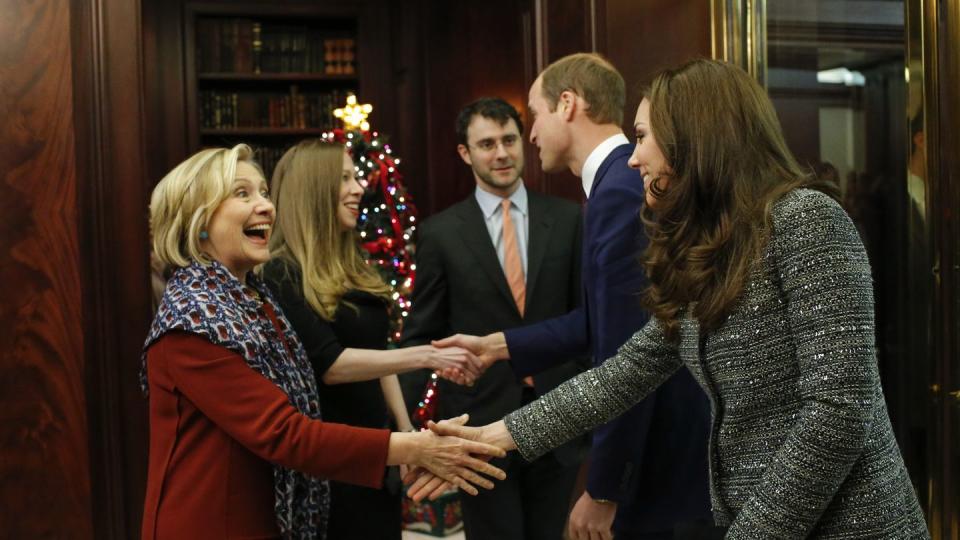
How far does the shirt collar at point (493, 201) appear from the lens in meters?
3.74

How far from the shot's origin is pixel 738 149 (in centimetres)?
164

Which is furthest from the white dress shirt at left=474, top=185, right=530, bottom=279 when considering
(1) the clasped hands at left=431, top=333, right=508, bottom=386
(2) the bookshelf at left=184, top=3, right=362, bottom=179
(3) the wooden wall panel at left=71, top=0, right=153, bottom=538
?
(2) the bookshelf at left=184, top=3, right=362, bottom=179

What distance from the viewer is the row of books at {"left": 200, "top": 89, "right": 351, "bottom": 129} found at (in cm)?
706

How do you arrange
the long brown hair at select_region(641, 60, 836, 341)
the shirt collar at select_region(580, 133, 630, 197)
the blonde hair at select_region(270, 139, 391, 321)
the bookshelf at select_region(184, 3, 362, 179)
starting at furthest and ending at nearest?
1. the bookshelf at select_region(184, 3, 362, 179)
2. the blonde hair at select_region(270, 139, 391, 321)
3. the shirt collar at select_region(580, 133, 630, 197)
4. the long brown hair at select_region(641, 60, 836, 341)

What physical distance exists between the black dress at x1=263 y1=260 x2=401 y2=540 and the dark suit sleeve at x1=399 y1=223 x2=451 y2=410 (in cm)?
62

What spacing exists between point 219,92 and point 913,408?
5452mm

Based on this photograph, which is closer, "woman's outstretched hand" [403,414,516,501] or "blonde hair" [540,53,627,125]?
"woman's outstretched hand" [403,414,516,501]

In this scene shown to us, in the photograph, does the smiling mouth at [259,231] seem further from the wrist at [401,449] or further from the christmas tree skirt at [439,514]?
the christmas tree skirt at [439,514]

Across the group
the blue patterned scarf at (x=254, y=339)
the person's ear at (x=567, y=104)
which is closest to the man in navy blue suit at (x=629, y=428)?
the person's ear at (x=567, y=104)

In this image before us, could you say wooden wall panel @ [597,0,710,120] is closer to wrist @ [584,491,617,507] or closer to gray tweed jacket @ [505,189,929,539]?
wrist @ [584,491,617,507]

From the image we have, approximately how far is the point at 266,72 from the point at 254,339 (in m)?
5.30

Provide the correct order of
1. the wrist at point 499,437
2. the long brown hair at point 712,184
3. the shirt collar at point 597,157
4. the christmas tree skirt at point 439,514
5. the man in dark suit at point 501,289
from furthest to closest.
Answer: the christmas tree skirt at point 439,514
the man in dark suit at point 501,289
the shirt collar at point 597,157
the wrist at point 499,437
the long brown hair at point 712,184

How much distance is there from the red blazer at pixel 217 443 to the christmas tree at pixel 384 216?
365 centimetres

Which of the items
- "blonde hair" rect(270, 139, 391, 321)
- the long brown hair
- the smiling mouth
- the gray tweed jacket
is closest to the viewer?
the gray tweed jacket
